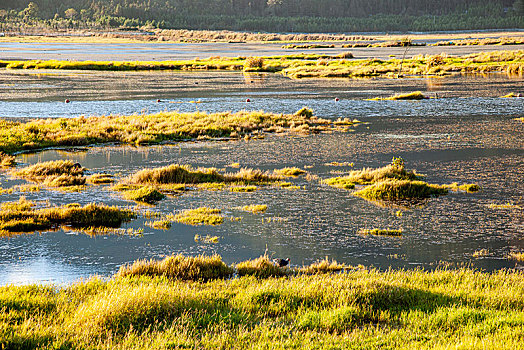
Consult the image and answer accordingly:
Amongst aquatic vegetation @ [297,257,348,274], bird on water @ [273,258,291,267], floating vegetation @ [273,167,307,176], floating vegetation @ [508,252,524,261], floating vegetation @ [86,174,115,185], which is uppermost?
bird on water @ [273,258,291,267]

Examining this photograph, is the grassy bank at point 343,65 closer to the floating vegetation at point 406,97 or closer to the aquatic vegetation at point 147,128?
the floating vegetation at point 406,97

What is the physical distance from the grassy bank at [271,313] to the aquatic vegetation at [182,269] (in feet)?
1.22

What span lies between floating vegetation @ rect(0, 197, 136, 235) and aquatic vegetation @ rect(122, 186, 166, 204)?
7.59 ft

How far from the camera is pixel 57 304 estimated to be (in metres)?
12.7

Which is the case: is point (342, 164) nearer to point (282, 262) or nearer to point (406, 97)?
point (282, 262)

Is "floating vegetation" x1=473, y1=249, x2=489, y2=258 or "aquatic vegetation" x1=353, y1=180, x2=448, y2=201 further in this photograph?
"aquatic vegetation" x1=353, y1=180, x2=448, y2=201

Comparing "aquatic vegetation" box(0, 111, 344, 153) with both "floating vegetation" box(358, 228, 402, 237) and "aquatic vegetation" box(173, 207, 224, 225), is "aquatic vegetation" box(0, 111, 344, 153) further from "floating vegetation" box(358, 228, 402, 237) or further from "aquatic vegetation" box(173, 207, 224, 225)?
"floating vegetation" box(358, 228, 402, 237)

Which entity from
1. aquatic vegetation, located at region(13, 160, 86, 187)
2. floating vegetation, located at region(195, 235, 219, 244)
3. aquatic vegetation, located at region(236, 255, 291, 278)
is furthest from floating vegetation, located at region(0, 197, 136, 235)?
aquatic vegetation, located at region(236, 255, 291, 278)

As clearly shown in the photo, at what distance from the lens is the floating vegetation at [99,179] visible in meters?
29.7

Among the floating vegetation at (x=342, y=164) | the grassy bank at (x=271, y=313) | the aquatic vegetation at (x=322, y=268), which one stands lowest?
the floating vegetation at (x=342, y=164)

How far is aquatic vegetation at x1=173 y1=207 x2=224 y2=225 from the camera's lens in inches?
891

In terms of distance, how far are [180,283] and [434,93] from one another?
6564 centimetres

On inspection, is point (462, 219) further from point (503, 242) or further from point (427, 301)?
point (427, 301)

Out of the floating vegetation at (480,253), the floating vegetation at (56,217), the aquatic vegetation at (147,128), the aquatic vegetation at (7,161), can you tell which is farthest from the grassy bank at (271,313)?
the aquatic vegetation at (147,128)
